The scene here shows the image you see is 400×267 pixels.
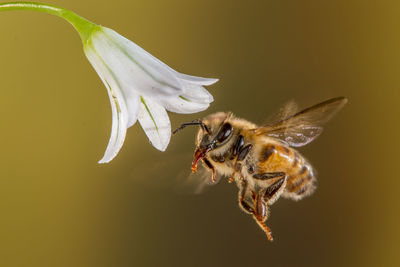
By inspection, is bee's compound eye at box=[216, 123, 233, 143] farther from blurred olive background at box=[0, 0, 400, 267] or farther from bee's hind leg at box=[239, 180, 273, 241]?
blurred olive background at box=[0, 0, 400, 267]

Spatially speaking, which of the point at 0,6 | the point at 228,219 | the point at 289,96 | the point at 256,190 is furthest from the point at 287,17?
the point at 0,6

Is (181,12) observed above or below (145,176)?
above

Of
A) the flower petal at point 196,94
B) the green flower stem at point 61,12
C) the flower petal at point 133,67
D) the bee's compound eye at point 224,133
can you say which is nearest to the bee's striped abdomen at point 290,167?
the bee's compound eye at point 224,133

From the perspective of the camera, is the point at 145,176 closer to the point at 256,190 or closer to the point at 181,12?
the point at 256,190

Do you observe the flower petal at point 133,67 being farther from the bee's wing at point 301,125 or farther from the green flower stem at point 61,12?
the bee's wing at point 301,125

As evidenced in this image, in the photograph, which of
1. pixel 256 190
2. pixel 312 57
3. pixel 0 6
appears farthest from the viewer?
pixel 312 57

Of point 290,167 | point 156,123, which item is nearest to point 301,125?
point 290,167

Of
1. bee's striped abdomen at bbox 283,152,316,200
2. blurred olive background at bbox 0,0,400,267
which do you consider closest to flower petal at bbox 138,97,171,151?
bee's striped abdomen at bbox 283,152,316,200
